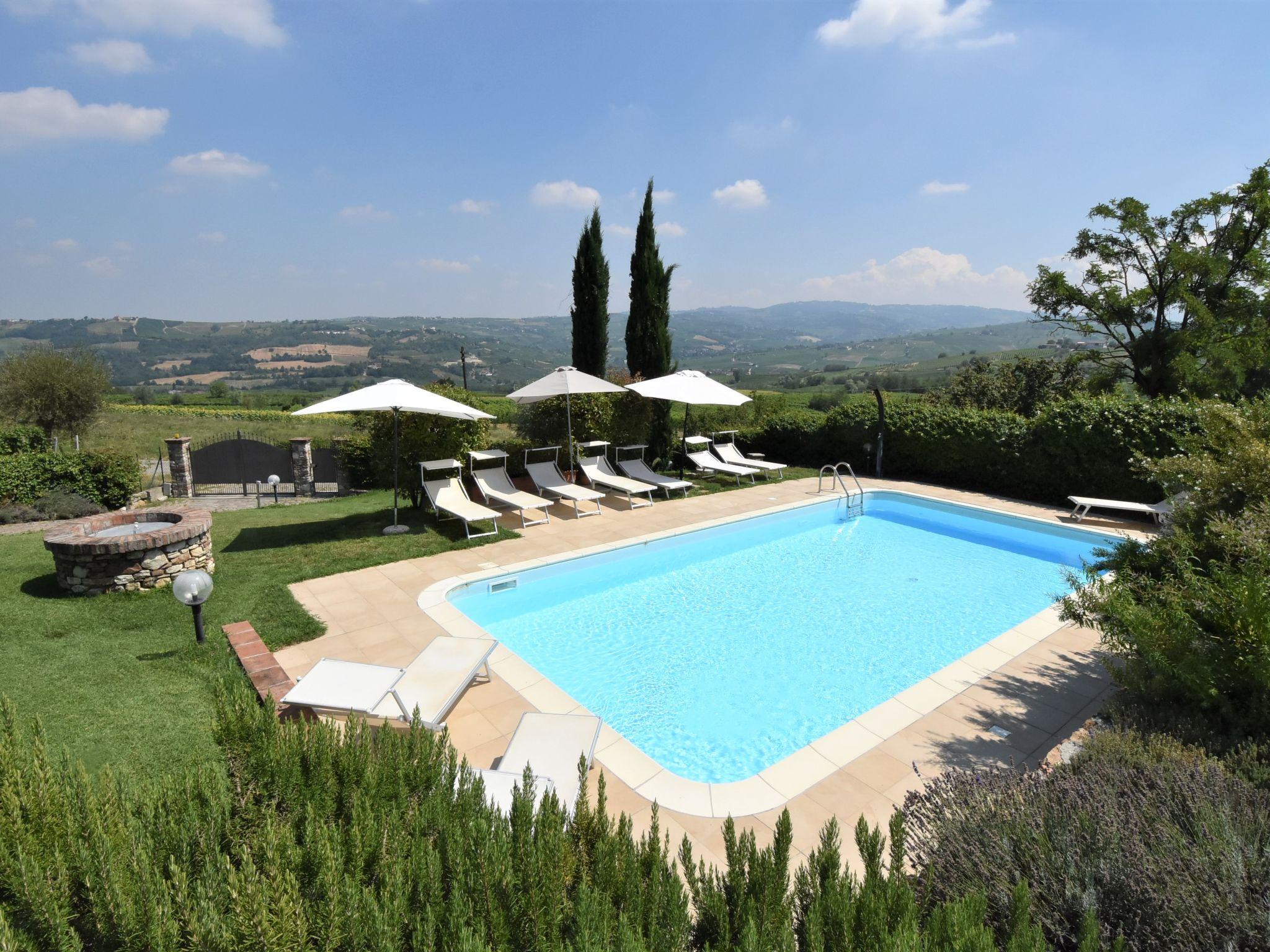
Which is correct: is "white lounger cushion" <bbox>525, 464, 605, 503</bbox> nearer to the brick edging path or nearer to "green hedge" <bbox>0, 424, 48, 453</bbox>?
the brick edging path

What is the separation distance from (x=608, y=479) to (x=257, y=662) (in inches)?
287

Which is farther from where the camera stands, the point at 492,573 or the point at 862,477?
the point at 862,477

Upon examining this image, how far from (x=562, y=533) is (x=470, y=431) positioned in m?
2.80

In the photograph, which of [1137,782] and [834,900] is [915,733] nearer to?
[1137,782]

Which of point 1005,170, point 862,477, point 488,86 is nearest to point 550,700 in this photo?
point 862,477

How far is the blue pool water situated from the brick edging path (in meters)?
2.09

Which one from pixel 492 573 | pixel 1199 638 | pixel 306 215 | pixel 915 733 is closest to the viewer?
pixel 1199 638

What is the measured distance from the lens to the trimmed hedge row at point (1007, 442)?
1046 centimetres

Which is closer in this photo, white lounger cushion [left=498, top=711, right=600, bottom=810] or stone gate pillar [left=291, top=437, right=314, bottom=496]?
white lounger cushion [left=498, top=711, right=600, bottom=810]

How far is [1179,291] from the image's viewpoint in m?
21.1

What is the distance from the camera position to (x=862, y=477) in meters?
13.9

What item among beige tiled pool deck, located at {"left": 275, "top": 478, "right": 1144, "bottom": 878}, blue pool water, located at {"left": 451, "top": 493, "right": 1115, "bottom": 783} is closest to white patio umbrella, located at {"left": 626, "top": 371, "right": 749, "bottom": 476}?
blue pool water, located at {"left": 451, "top": 493, "right": 1115, "bottom": 783}

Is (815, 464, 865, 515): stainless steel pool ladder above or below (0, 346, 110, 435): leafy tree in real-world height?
below

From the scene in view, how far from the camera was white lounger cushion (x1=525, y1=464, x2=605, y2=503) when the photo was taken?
413 inches
